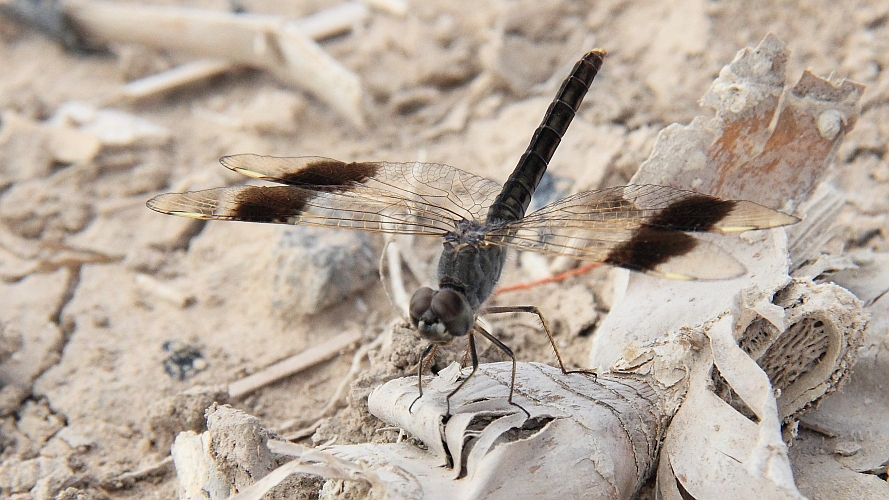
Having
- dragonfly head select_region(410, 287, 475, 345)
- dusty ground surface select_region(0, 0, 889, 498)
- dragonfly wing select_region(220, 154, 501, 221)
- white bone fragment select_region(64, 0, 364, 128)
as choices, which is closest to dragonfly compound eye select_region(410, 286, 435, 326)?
dragonfly head select_region(410, 287, 475, 345)

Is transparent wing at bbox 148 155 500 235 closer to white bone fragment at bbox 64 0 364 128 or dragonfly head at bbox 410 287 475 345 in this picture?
dragonfly head at bbox 410 287 475 345

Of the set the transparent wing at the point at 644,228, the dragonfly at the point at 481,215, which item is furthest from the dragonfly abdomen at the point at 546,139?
the transparent wing at the point at 644,228

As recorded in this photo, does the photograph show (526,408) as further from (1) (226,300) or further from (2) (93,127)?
(2) (93,127)

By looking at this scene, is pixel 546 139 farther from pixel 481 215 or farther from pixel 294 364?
pixel 294 364

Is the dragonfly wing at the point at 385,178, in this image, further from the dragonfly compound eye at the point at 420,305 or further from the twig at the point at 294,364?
the twig at the point at 294,364

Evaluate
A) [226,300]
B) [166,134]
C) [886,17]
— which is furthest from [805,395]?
[166,134]

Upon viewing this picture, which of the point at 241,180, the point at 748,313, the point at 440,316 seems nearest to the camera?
the point at 748,313

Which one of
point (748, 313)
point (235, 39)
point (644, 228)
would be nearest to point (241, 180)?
point (235, 39)
